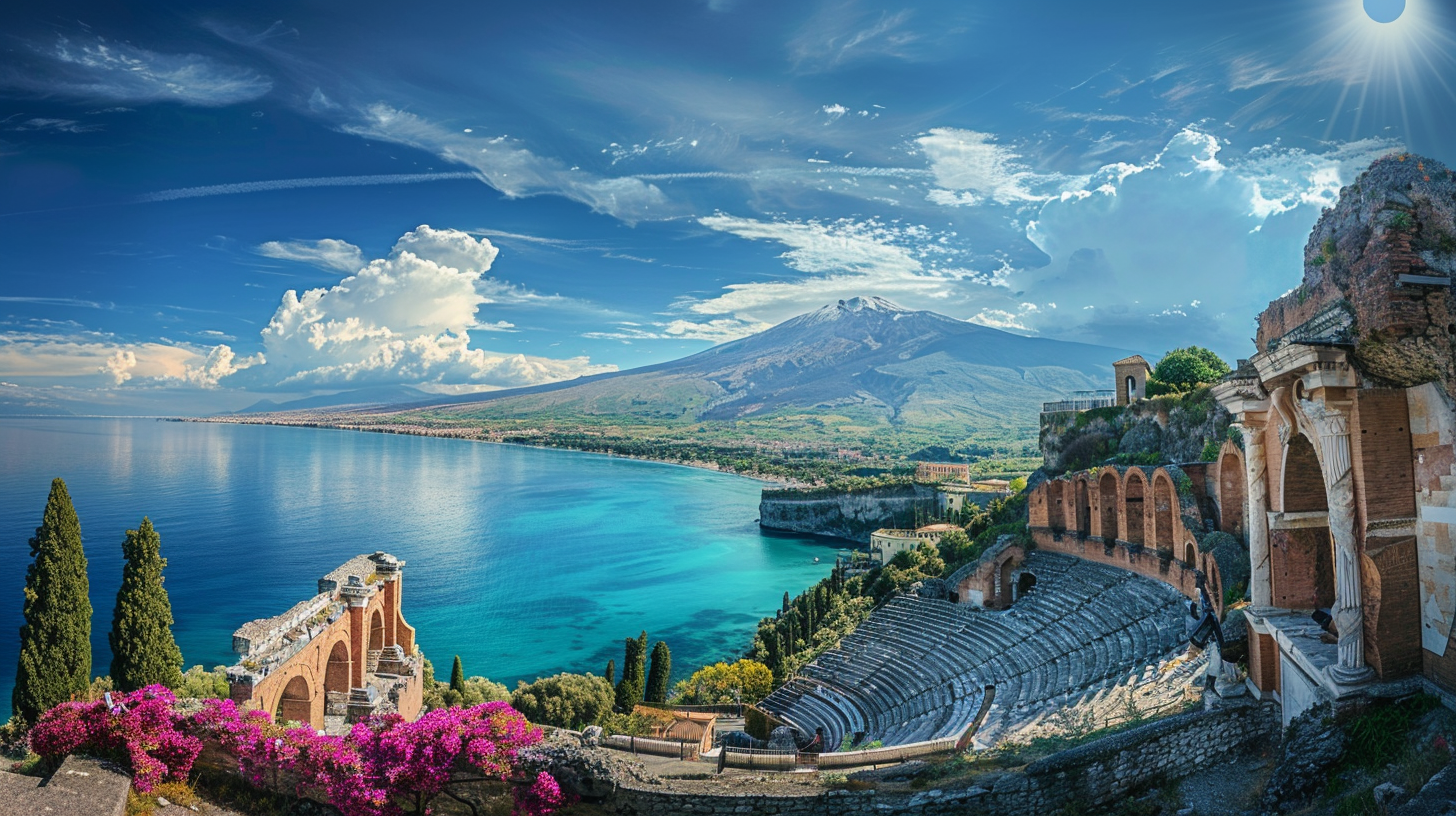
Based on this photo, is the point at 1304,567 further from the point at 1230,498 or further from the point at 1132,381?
the point at 1132,381

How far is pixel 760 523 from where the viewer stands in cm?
8919

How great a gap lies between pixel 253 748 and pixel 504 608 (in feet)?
141

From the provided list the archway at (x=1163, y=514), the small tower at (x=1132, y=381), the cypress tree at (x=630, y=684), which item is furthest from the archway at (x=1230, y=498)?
the cypress tree at (x=630, y=684)

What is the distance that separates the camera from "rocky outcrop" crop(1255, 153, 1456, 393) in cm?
833

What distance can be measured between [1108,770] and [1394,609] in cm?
374

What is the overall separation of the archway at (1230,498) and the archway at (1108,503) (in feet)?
15.2

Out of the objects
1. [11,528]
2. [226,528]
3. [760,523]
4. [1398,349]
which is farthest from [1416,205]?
[11,528]

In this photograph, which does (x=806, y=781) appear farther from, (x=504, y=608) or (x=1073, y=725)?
(x=504, y=608)

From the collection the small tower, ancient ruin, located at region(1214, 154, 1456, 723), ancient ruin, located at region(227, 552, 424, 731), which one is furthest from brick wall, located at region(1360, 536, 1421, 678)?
the small tower

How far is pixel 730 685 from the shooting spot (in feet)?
95.0

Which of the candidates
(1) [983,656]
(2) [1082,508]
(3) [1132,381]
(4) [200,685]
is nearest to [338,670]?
(4) [200,685]

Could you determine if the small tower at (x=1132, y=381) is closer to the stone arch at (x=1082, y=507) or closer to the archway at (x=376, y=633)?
the stone arch at (x=1082, y=507)

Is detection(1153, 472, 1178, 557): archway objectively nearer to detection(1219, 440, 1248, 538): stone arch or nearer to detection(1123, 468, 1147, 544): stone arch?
detection(1219, 440, 1248, 538): stone arch

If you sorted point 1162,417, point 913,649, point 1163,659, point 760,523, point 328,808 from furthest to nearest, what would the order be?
point 760,523 < point 1162,417 < point 913,649 < point 1163,659 < point 328,808
